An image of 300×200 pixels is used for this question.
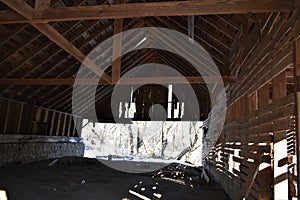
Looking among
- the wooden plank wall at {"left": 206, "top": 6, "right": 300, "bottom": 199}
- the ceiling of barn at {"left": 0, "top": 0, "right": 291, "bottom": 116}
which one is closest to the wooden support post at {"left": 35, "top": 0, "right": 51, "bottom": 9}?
the ceiling of barn at {"left": 0, "top": 0, "right": 291, "bottom": 116}

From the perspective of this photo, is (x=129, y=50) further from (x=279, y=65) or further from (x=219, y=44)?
(x=279, y=65)

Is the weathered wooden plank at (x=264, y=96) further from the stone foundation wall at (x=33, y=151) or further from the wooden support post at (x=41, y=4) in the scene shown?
the stone foundation wall at (x=33, y=151)

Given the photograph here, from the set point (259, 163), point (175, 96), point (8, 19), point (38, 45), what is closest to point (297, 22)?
point (259, 163)

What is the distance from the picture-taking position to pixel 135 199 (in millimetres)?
5102

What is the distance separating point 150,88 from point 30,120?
18.2 ft

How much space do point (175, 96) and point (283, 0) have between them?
974 centimetres

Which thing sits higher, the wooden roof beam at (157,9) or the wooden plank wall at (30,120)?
the wooden roof beam at (157,9)

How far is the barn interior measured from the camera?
302cm

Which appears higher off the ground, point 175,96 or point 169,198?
point 175,96

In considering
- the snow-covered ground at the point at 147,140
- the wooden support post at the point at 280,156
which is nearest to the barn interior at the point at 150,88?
the wooden support post at the point at 280,156

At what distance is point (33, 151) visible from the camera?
10.0m

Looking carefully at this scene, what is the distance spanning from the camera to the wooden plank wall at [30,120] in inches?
336

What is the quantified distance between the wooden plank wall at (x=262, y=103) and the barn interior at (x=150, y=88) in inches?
0.8

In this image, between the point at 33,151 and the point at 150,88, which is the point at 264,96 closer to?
the point at 33,151
